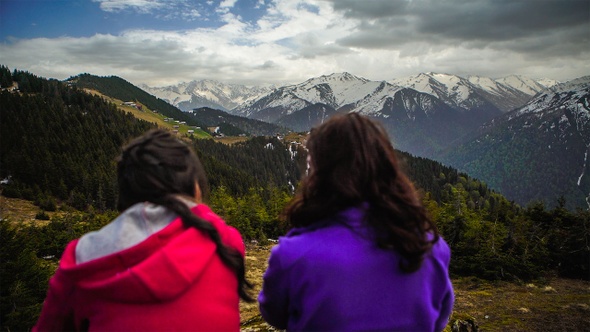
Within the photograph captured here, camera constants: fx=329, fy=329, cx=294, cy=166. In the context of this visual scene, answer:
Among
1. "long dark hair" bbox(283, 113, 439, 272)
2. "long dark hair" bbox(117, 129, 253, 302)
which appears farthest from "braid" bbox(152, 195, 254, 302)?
"long dark hair" bbox(283, 113, 439, 272)

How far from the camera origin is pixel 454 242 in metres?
19.4

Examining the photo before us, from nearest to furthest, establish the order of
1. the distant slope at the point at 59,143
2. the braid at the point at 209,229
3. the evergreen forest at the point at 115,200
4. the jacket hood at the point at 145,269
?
the jacket hood at the point at 145,269
the braid at the point at 209,229
the evergreen forest at the point at 115,200
the distant slope at the point at 59,143

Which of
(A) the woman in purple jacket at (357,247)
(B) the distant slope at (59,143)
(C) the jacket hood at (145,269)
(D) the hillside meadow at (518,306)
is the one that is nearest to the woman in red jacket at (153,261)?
(C) the jacket hood at (145,269)

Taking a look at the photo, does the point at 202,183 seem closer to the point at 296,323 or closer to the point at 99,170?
the point at 296,323

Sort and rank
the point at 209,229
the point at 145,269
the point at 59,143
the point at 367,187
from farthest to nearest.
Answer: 1. the point at 59,143
2. the point at 209,229
3. the point at 367,187
4. the point at 145,269

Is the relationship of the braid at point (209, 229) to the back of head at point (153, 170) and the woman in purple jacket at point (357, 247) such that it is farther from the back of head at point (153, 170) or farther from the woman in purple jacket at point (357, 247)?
the woman in purple jacket at point (357, 247)

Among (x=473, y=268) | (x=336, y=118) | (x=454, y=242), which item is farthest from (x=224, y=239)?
(x=454, y=242)

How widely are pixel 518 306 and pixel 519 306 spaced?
0.09 ft

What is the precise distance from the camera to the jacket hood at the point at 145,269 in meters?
2.03

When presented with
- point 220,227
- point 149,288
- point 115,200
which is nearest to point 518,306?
point 220,227

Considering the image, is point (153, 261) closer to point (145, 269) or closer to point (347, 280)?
point (145, 269)

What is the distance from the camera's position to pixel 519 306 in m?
10.6

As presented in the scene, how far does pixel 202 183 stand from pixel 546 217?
24.0 m

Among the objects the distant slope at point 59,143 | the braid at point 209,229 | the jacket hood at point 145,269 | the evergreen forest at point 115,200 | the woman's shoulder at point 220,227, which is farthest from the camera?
the distant slope at point 59,143
